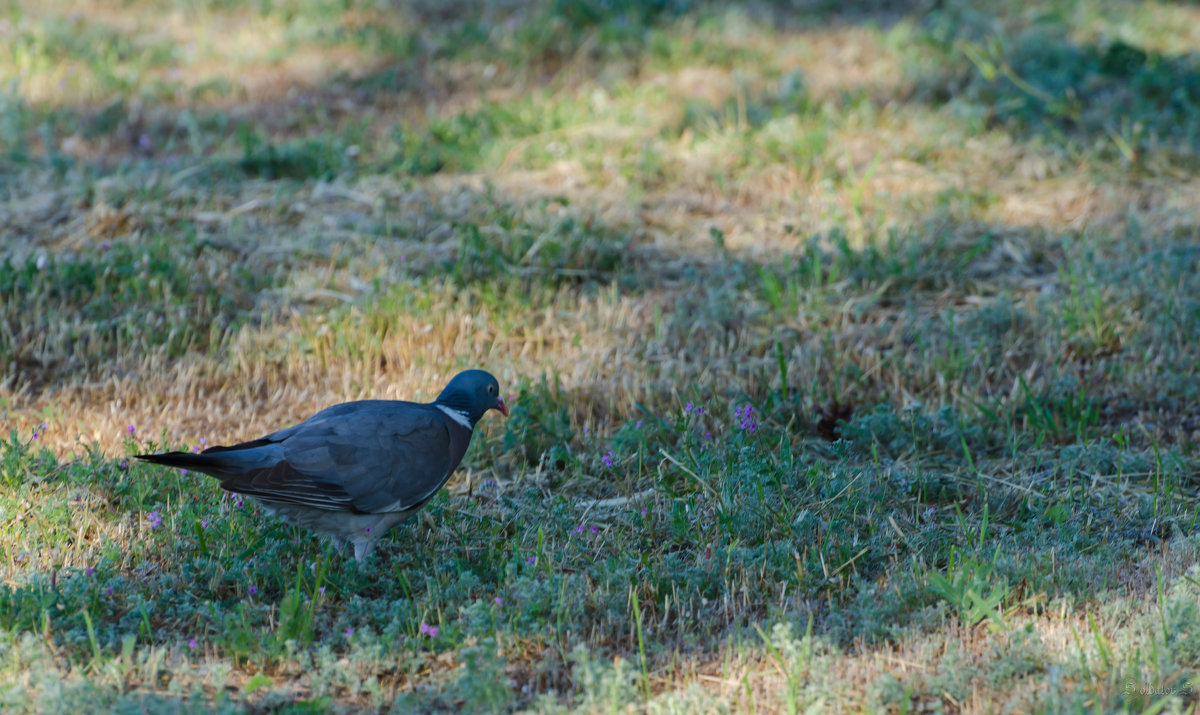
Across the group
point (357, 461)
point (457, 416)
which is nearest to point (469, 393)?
point (457, 416)

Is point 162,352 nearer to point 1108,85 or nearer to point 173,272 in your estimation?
point 173,272

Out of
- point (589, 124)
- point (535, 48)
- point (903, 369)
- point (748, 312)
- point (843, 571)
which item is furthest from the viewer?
point (535, 48)

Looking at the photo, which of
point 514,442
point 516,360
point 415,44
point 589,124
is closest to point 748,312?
point 516,360

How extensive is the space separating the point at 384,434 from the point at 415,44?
7.16 m

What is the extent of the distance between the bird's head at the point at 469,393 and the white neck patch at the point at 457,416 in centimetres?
1

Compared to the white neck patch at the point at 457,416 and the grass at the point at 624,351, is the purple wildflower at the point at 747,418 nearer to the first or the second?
the grass at the point at 624,351

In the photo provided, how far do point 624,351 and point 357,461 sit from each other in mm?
2137

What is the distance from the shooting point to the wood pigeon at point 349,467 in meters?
3.82

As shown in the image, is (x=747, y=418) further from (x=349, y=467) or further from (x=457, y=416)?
(x=349, y=467)

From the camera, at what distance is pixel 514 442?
495cm

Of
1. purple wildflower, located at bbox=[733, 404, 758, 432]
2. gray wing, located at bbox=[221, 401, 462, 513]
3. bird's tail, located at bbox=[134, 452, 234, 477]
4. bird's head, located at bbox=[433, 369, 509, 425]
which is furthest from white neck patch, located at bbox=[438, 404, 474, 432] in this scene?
purple wildflower, located at bbox=[733, 404, 758, 432]

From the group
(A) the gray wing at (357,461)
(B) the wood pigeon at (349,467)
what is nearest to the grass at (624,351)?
(B) the wood pigeon at (349,467)

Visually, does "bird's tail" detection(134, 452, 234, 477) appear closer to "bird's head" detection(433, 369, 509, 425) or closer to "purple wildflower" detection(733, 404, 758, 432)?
"bird's head" detection(433, 369, 509, 425)

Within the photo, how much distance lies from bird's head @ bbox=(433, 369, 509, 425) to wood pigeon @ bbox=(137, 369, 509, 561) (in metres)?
0.16
